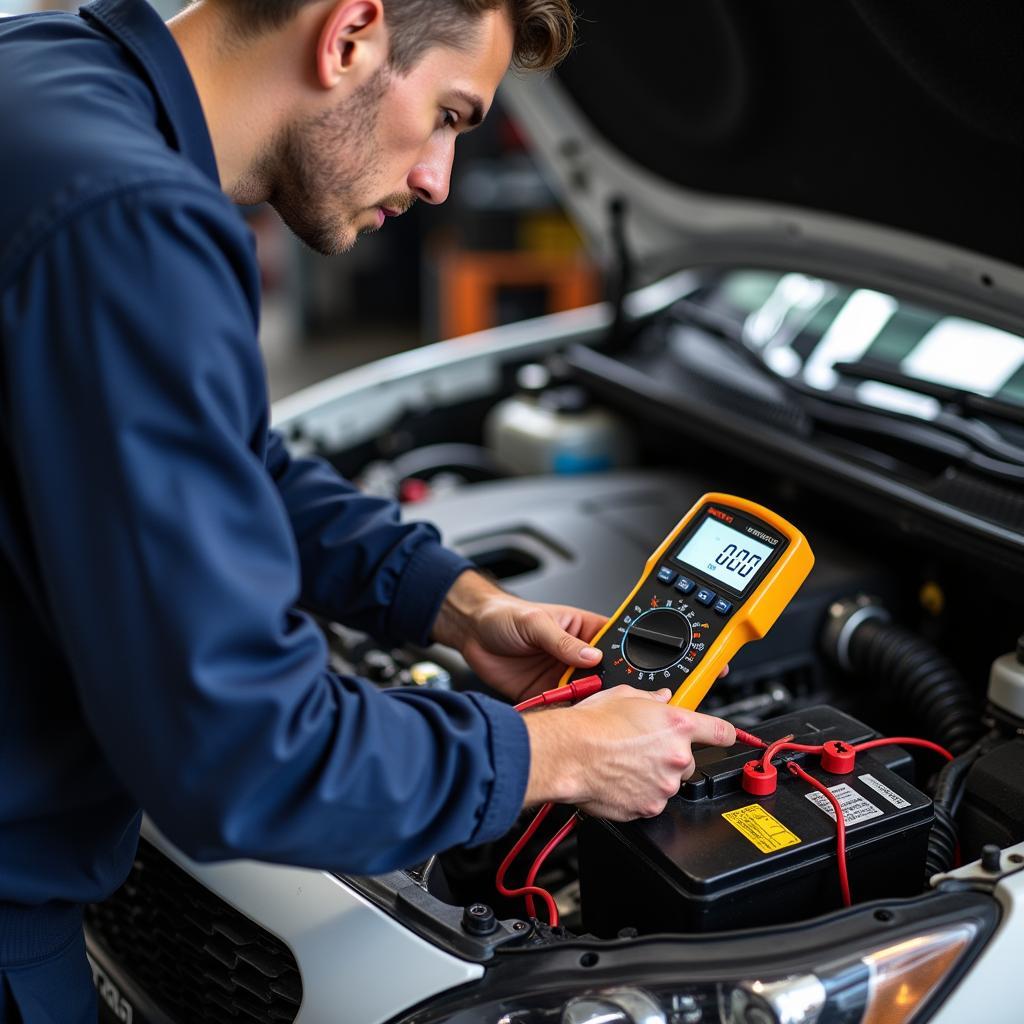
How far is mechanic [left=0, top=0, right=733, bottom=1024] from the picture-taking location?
75 centimetres

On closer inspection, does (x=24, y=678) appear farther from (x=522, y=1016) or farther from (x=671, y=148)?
(x=671, y=148)

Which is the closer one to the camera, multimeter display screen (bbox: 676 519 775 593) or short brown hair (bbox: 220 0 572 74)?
short brown hair (bbox: 220 0 572 74)

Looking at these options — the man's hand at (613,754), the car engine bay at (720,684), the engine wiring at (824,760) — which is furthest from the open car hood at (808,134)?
the man's hand at (613,754)

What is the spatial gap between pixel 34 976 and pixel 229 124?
0.76 metres

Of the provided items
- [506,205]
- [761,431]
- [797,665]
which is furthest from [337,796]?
[506,205]

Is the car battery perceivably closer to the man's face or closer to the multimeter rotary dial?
the multimeter rotary dial

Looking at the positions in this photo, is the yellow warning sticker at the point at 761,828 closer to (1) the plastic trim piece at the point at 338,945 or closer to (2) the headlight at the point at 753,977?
(2) the headlight at the point at 753,977

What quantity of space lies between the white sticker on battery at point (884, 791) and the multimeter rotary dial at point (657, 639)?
7.9 inches

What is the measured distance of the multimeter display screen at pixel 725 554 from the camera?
1165mm


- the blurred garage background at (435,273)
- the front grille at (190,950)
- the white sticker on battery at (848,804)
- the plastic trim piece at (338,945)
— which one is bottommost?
the blurred garage background at (435,273)

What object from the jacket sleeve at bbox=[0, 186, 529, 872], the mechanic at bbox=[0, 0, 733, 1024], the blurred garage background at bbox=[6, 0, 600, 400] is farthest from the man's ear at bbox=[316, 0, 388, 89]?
the blurred garage background at bbox=[6, 0, 600, 400]

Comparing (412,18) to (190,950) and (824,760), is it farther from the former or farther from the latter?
(190,950)

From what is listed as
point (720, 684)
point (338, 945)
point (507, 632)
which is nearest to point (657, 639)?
point (507, 632)

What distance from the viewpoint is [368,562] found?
4.27 feet
